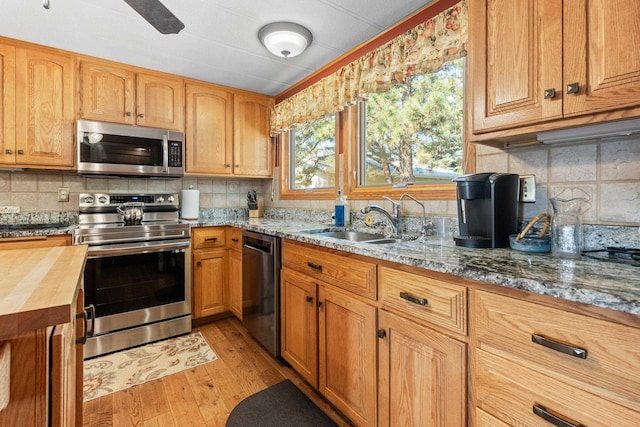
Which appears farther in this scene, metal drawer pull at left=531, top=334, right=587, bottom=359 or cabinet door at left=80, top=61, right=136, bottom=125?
cabinet door at left=80, top=61, right=136, bottom=125

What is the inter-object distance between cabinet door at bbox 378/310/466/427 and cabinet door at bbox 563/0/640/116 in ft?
2.88

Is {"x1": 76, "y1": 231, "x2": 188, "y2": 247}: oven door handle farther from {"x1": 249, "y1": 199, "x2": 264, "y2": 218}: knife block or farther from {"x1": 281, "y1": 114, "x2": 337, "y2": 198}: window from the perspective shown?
{"x1": 281, "y1": 114, "x2": 337, "y2": 198}: window

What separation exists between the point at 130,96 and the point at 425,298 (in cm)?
283

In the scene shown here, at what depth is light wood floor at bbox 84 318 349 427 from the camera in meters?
1.57

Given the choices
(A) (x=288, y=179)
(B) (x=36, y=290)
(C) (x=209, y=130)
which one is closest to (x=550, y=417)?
(B) (x=36, y=290)

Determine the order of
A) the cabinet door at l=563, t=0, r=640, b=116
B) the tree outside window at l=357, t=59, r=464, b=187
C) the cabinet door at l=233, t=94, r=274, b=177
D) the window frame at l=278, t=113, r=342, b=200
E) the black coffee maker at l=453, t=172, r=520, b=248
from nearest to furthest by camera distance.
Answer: the cabinet door at l=563, t=0, r=640, b=116, the black coffee maker at l=453, t=172, r=520, b=248, the tree outside window at l=357, t=59, r=464, b=187, the window frame at l=278, t=113, r=342, b=200, the cabinet door at l=233, t=94, r=274, b=177

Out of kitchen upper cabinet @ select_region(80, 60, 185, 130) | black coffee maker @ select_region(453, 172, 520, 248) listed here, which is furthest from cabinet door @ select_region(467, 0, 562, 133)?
kitchen upper cabinet @ select_region(80, 60, 185, 130)

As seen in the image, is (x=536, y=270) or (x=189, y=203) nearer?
(x=536, y=270)

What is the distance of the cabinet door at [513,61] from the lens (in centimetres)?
103

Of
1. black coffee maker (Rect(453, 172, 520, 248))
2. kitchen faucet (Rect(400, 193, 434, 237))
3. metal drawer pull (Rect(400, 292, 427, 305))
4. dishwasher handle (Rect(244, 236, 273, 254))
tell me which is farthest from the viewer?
dishwasher handle (Rect(244, 236, 273, 254))

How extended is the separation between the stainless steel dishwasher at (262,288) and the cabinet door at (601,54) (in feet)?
5.31

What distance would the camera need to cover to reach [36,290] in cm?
66

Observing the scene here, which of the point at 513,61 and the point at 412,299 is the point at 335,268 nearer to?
the point at 412,299

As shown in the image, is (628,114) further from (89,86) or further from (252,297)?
(89,86)
